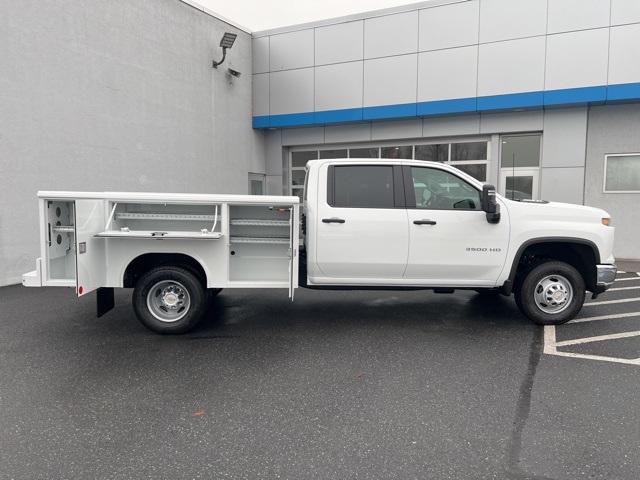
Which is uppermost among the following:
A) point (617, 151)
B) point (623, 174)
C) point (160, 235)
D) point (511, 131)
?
point (511, 131)

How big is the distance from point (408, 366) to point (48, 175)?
8.46 metres

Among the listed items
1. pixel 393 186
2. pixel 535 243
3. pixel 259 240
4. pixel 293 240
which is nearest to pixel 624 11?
pixel 535 243

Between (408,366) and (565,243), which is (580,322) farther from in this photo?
(408,366)

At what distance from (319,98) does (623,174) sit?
889cm

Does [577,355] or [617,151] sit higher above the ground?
[617,151]

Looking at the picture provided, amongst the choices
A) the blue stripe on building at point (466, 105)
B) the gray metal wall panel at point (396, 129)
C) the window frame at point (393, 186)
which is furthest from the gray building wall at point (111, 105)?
the window frame at point (393, 186)

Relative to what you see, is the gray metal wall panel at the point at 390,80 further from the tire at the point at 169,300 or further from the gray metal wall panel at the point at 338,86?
the tire at the point at 169,300

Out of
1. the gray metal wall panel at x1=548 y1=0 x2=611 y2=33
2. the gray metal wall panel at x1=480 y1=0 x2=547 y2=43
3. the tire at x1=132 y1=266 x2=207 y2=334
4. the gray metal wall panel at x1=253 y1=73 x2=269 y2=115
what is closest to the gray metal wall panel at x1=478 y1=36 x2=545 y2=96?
the gray metal wall panel at x1=480 y1=0 x2=547 y2=43

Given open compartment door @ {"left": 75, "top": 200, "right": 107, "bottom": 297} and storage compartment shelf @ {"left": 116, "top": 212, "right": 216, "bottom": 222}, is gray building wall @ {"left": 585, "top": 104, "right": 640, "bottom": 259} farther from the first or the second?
open compartment door @ {"left": 75, "top": 200, "right": 107, "bottom": 297}

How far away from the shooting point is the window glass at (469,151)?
1378 cm

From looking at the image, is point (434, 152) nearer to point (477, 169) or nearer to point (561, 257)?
point (477, 169)

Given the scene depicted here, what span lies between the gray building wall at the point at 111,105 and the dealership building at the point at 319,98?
0.04 m

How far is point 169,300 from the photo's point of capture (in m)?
5.75

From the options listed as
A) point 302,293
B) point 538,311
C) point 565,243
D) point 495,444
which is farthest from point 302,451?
point 302,293
